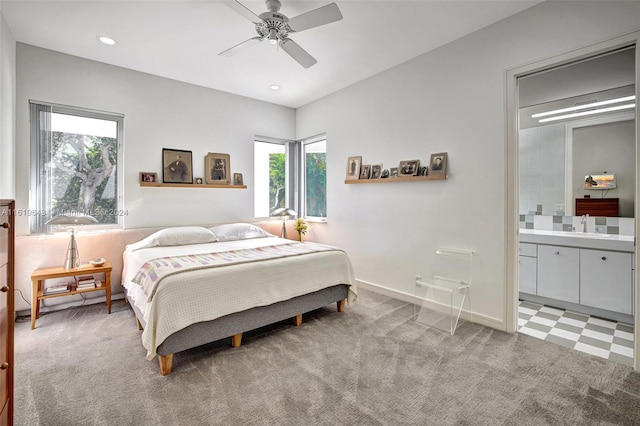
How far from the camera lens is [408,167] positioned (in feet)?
11.4

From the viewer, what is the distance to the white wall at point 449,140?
250 cm

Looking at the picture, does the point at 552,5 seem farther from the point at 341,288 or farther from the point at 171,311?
the point at 171,311

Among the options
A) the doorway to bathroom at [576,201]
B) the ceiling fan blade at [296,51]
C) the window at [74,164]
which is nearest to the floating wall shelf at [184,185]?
the window at [74,164]

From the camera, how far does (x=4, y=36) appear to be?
2.64 m

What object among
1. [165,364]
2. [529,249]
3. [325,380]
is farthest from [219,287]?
[529,249]

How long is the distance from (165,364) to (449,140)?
3259 millimetres

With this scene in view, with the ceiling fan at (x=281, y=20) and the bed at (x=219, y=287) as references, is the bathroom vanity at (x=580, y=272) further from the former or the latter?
the ceiling fan at (x=281, y=20)

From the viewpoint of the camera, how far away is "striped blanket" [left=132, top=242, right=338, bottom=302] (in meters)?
2.24

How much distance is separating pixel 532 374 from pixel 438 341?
0.67m

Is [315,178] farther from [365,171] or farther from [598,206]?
[598,206]

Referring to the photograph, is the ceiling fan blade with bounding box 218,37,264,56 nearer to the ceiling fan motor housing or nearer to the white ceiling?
the ceiling fan motor housing

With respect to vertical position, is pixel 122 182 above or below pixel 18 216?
above

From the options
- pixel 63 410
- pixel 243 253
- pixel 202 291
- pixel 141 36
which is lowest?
pixel 63 410

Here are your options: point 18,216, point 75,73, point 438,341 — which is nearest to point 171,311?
point 438,341
